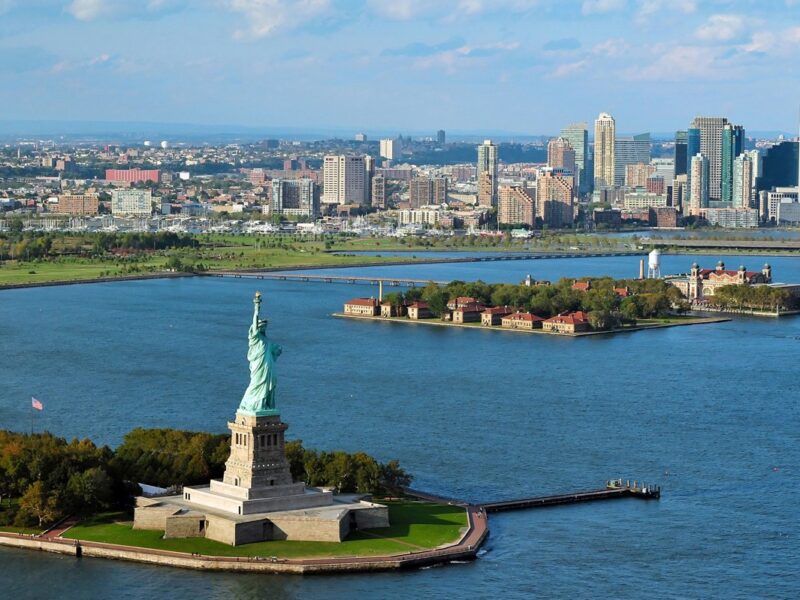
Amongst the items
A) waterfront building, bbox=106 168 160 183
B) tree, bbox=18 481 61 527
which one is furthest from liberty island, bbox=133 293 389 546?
waterfront building, bbox=106 168 160 183

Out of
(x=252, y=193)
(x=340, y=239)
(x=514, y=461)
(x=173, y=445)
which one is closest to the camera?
(x=173, y=445)

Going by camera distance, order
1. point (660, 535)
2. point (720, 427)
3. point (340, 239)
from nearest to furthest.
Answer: point (660, 535) → point (720, 427) → point (340, 239)

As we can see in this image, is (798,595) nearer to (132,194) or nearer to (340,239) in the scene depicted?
(340,239)

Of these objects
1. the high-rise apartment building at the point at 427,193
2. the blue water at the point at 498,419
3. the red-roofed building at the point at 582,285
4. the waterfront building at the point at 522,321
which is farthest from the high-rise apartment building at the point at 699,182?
the waterfront building at the point at 522,321

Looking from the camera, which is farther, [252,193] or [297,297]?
[252,193]


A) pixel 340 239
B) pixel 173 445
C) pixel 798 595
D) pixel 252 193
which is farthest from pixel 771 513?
pixel 252 193

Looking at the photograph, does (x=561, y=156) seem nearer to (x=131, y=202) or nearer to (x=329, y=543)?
(x=131, y=202)

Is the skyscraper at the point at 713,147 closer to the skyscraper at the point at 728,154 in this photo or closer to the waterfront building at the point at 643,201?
the skyscraper at the point at 728,154
